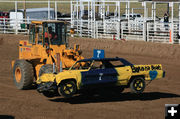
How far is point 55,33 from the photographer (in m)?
14.7

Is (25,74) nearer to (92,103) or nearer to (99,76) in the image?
(92,103)

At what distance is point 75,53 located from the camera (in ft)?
46.2

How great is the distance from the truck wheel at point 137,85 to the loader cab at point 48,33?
11.1 feet

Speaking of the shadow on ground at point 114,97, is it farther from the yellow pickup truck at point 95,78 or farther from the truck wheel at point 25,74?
the truck wheel at point 25,74

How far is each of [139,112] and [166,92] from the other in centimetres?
317

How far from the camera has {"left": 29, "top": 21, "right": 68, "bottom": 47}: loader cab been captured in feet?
47.3

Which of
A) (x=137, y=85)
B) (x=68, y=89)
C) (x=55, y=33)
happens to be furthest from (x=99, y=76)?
(x=55, y=33)

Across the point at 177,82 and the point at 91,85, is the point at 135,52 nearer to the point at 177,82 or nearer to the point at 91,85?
the point at 177,82

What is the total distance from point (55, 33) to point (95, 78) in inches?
134

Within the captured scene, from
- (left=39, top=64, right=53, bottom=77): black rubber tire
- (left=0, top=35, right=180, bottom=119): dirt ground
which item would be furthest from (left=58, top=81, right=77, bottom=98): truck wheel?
(left=39, top=64, right=53, bottom=77): black rubber tire

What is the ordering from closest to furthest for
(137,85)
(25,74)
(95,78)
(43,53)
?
(95,78), (137,85), (25,74), (43,53)

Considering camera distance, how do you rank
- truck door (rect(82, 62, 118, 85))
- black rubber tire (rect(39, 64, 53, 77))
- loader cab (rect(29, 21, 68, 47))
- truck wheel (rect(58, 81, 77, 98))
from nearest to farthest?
truck wheel (rect(58, 81, 77, 98))
truck door (rect(82, 62, 118, 85))
black rubber tire (rect(39, 64, 53, 77))
loader cab (rect(29, 21, 68, 47))

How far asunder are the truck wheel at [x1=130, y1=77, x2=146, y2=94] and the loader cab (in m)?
3.39

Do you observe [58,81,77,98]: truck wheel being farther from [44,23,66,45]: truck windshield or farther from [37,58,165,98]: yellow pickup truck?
[44,23,66,45]: truck windshield
